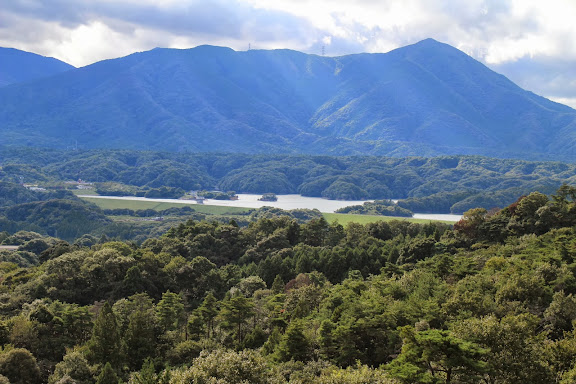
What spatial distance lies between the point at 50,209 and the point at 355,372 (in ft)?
416

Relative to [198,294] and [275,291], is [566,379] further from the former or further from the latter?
[198,294]

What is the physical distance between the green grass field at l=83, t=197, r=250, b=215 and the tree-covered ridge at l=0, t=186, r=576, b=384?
79876 mm

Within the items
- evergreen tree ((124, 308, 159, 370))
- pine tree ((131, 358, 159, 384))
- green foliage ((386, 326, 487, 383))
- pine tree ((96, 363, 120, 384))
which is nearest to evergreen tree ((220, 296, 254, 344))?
evergreen tree ((124, 308, 159, 370))

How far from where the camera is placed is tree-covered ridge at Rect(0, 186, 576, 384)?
2353 cm

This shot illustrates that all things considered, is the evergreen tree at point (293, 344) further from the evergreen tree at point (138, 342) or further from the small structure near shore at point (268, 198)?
the small structure near shore at point (268, 198)

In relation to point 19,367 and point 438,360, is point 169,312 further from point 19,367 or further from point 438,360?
point 438,360

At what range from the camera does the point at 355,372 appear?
22.4m

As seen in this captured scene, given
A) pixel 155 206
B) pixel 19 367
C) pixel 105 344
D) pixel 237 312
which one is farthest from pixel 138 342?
pixel 155 206

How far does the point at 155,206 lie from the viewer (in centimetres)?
15500

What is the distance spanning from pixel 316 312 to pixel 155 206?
123 m

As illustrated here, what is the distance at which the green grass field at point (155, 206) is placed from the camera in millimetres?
148000

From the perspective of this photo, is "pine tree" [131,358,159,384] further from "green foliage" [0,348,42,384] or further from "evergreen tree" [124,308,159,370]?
"green foliage" [0,348,42,384]

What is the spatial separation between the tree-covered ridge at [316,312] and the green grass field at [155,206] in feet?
262

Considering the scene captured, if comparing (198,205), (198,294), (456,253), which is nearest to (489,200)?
(198,205)
